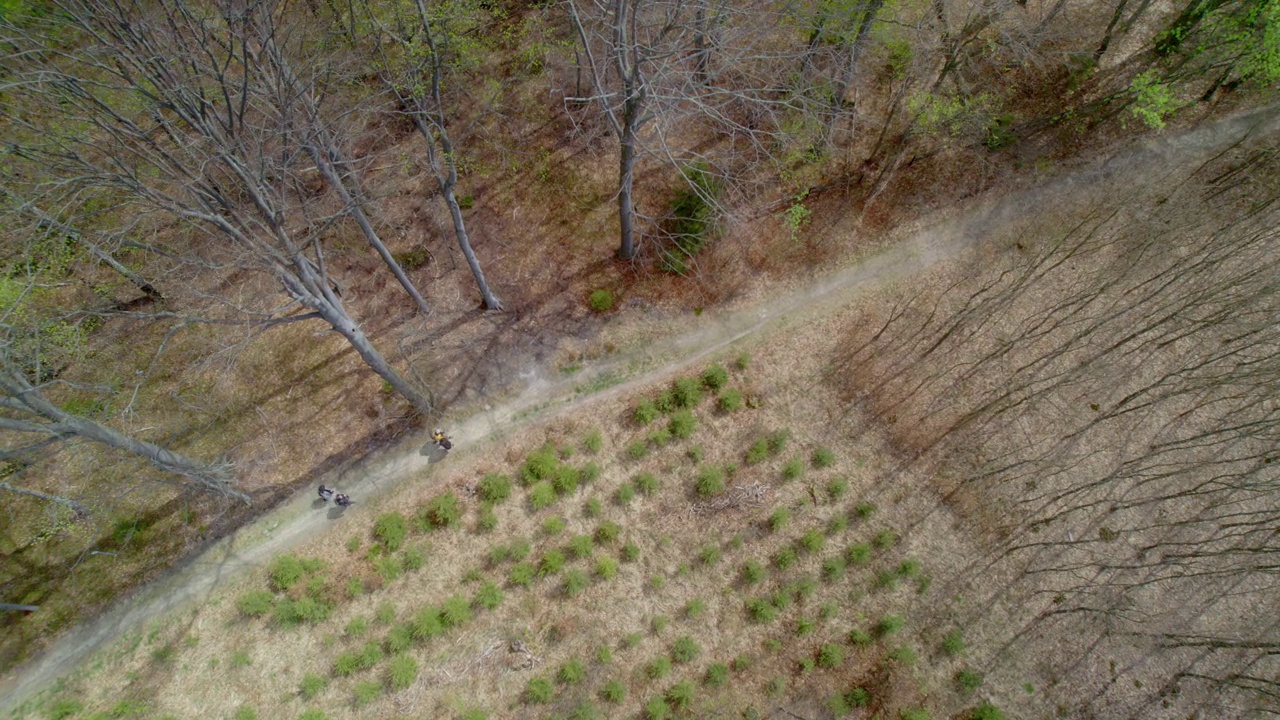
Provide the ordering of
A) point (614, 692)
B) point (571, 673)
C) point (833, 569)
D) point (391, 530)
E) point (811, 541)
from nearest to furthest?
point (614, 692)
point (571, 673)
point (833, 569)
point (811, 541)
point (391, 530)

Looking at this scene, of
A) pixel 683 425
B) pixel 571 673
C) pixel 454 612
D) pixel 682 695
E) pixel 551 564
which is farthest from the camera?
pixel 683 425

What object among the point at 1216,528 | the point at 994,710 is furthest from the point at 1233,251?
the point at 994,710

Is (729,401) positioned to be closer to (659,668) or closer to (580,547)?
(580,547)

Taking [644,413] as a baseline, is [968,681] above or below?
below

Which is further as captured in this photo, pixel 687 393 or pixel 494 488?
pixel 687 393

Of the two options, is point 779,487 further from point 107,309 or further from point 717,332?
point 107,309

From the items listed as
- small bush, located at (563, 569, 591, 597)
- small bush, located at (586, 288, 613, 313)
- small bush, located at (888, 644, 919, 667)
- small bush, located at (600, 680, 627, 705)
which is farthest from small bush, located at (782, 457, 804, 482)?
small bush, located at (586, 288, 613, 313)

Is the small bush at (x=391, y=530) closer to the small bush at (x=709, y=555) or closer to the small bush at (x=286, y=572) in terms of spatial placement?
Result: the small bush at (x=286, y=572)

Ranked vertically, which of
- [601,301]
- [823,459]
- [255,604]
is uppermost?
[601,301]

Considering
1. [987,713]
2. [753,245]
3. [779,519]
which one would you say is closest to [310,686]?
[779,519]
